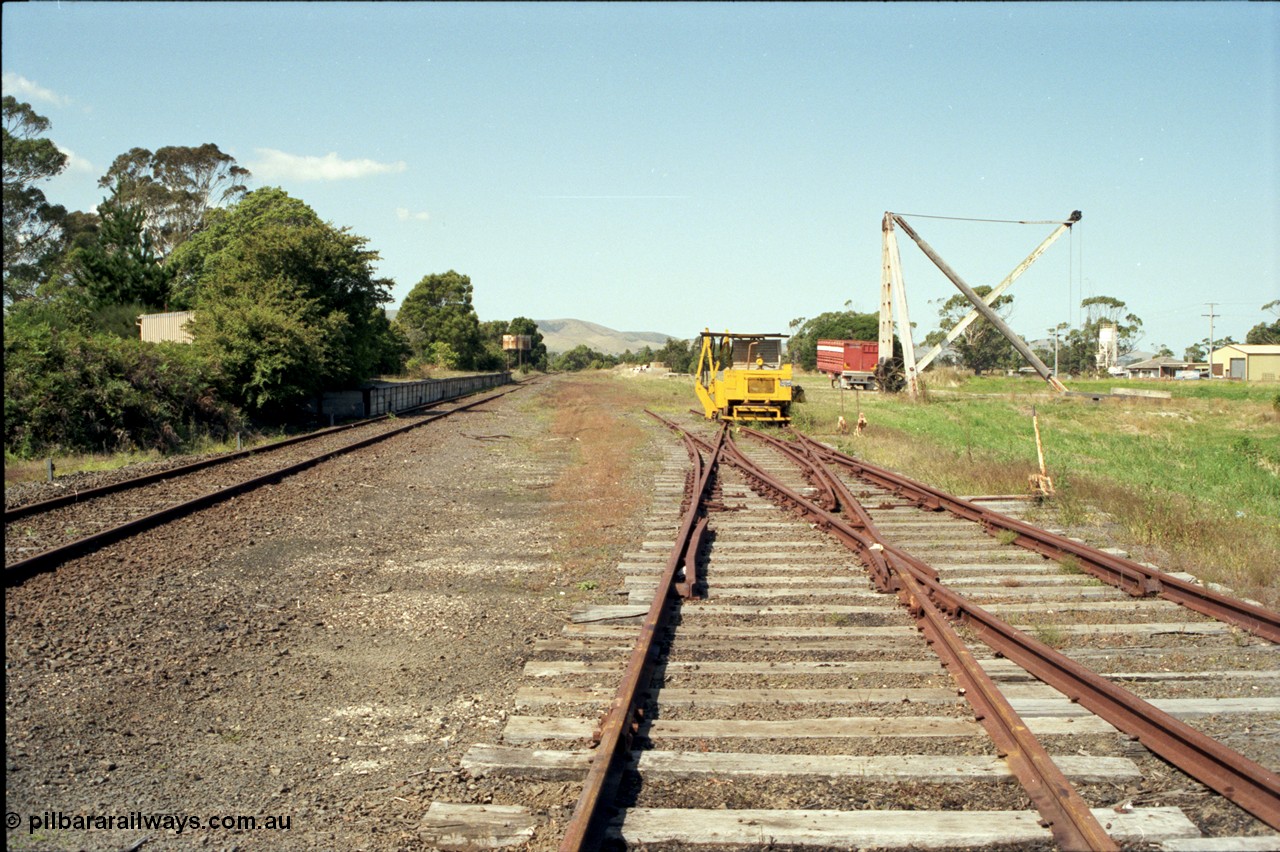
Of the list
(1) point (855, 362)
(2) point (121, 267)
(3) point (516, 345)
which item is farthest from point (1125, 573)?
(3) point (516, 345)

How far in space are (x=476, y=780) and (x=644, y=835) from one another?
91 centimetres

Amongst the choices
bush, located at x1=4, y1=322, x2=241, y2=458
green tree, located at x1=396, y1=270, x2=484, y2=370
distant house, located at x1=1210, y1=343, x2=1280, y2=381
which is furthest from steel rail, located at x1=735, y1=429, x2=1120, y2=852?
distant house, located at x1=1210, y1=343, x2=1280, y2=381

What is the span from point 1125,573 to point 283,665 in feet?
21.0

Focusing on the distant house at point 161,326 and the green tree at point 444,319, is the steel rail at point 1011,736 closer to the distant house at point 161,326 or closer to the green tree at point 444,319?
the distant house at point 161,326

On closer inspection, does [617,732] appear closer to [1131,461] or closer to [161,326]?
[1131,461]

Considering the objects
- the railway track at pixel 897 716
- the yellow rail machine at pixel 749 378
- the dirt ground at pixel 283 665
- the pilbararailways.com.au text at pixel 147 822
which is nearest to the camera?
the railway track at pixel 897 716

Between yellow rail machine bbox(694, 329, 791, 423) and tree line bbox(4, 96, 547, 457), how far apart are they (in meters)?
11.4

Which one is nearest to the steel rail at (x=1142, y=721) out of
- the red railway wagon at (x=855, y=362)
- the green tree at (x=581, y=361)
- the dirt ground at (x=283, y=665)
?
the dirt ground at (x=283, y=665)

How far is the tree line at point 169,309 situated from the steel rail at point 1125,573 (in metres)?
16.7

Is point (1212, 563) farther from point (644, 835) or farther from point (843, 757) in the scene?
point (644, 835)

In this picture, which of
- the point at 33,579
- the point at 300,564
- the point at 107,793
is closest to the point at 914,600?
the point at 107,793

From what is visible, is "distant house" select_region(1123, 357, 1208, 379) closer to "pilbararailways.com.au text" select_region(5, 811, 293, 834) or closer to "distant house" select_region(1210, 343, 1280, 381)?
"distant house" select_region(1210, 343, 1280, 381)

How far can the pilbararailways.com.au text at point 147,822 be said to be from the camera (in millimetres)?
3797

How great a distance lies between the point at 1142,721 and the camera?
457 centimetres
